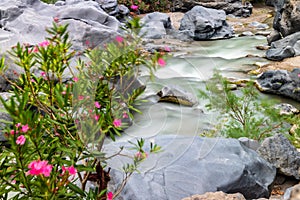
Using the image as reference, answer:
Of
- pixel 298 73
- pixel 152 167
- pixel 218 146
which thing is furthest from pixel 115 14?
pixel 152 167

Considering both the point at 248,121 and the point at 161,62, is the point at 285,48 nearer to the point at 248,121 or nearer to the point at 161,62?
the point at 248,121

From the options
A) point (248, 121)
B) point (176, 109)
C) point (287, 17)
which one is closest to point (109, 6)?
point (287, 17)

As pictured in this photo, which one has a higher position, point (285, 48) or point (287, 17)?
point (287, 17)

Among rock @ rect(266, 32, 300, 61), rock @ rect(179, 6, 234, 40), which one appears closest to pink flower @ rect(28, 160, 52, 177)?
rock @ rect(266, 32, 300, 61)

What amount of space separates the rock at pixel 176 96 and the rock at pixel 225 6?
12045 millimetres

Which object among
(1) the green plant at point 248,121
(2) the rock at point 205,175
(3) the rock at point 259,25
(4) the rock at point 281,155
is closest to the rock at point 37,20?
(1) the green plant at point 248,121

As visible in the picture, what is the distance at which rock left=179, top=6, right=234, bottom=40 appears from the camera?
9508mm

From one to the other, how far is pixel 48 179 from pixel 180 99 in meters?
0.63

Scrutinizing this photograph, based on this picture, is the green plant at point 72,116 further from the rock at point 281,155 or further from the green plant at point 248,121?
the green plant at point 248,121

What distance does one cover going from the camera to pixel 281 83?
18.4ft

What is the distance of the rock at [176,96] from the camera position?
1479mm

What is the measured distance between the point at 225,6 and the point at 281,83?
26.9ft

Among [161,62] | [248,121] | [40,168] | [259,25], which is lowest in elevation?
[259,25]

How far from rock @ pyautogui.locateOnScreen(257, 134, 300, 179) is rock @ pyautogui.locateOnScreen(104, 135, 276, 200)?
0.25 m
